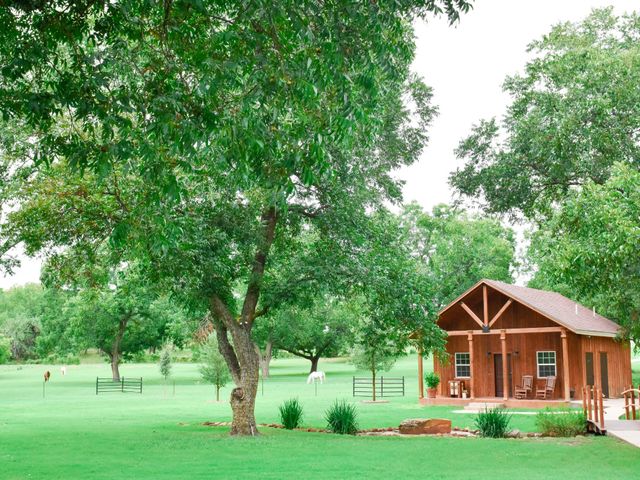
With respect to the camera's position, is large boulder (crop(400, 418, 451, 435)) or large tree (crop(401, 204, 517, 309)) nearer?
large boulder (crop(400, 418, 451, 435))

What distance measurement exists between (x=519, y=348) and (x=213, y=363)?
13.4 m

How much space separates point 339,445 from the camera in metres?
16.5

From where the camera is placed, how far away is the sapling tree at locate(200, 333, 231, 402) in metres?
32.2

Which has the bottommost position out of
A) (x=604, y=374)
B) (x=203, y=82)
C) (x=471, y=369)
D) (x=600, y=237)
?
(x=604, y=374)

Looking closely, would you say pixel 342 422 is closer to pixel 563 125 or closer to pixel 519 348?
pixel 563 125

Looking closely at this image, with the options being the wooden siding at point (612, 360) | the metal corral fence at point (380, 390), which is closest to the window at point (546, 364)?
the wooden siding at point (612, 360)

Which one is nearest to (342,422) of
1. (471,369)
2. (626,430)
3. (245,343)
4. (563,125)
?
(245,343)

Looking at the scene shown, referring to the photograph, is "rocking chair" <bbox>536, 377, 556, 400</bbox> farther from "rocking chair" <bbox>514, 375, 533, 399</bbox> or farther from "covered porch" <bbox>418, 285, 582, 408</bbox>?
"rocking chair" <bbox>514, 375, 533, 399</bbox>

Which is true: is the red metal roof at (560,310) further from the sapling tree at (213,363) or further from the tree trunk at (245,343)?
the tree trunk at (245,343)

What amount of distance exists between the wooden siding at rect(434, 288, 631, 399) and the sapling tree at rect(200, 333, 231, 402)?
381 inches

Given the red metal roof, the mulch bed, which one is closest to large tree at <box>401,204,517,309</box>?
the red metal roof

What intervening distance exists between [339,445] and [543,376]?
17.0m

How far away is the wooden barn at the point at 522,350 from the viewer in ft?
98.5

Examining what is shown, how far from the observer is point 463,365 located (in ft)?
107
